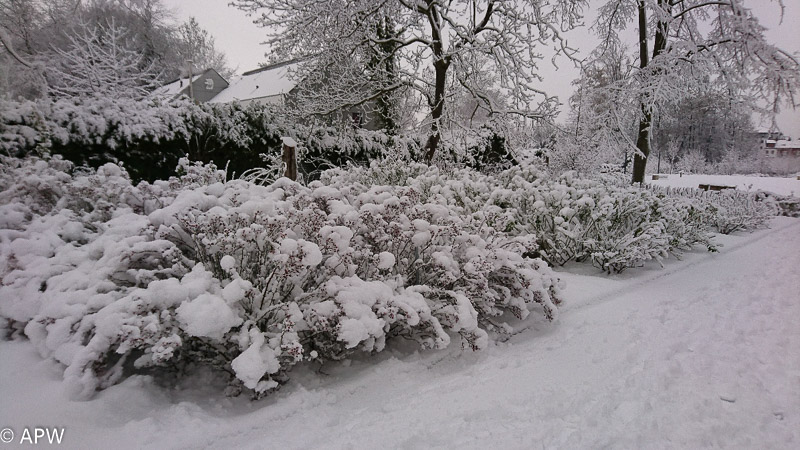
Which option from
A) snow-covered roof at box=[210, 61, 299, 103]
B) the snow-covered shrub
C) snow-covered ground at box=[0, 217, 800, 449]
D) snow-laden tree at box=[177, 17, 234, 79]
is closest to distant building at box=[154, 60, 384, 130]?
snow-covered roof at box=[210, 61, 299, 103]

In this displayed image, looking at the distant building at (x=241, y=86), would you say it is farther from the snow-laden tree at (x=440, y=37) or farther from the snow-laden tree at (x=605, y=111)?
the snow-laden tree at (x=605, y=111)

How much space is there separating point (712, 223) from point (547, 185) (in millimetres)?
5574

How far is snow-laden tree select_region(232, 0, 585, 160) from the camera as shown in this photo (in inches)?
273

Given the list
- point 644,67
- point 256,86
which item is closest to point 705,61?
point 644,67

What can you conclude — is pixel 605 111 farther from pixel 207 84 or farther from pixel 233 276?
pixel 207 84

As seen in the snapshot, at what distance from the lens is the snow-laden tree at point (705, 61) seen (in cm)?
848

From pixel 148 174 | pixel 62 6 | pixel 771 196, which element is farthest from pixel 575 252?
pixel 62 6

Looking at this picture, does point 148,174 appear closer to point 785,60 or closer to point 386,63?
point 386,63

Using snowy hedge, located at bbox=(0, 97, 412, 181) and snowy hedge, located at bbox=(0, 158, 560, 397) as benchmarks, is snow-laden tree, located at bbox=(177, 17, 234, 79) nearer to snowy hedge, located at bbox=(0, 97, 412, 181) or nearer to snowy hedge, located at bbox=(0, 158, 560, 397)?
snowy hedge, located at bbox=(0, 97, 412, 181)

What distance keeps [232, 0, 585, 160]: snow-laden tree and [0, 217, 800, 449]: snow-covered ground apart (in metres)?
5.52

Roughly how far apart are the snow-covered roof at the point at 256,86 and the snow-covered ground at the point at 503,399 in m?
18.6

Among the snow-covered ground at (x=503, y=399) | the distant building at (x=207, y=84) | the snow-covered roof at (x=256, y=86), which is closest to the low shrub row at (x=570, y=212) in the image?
the snow-covered ground at (x=503, y=399)

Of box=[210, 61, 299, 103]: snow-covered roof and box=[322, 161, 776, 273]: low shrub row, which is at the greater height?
box=[210, 61, 299, 103]: snow-covered roof

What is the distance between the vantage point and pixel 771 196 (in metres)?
11.2
